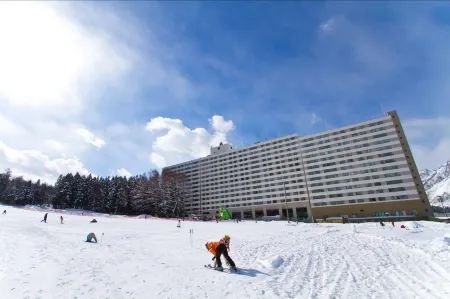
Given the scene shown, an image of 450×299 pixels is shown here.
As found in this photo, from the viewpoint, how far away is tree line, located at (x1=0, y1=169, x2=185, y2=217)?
273 feet

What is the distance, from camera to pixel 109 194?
9431cm

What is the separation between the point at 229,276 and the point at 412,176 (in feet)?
297

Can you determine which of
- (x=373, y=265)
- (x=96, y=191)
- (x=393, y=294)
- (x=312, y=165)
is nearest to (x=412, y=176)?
(x=312, y=165)

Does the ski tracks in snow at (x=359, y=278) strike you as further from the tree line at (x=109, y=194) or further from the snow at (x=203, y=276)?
the tree line at (x=109, y=194)

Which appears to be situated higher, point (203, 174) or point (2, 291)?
point (203, 174)

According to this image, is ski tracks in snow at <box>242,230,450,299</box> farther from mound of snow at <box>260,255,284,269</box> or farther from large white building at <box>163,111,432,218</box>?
large white building at <box>163,111,432,218</box>

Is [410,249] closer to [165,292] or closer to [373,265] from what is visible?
[373,265]

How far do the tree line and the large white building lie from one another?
91.0 ft

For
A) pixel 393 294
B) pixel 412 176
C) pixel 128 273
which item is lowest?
pixel 393 294

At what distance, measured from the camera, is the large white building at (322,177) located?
7862 centimetres

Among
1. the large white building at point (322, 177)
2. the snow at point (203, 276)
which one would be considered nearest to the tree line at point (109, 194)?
the large white building at point (322, 177)

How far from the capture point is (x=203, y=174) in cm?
12950

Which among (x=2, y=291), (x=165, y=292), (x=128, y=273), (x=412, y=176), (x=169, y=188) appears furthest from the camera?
(x=169, y=188)

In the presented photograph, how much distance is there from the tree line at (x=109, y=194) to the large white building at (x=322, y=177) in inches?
1092
